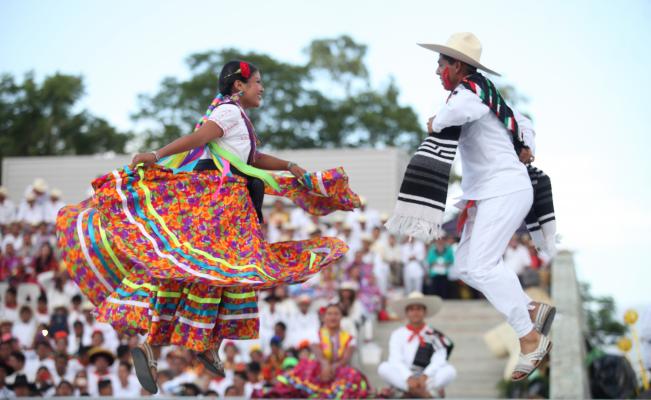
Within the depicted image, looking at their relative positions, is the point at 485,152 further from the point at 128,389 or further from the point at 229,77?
the point at 128,389

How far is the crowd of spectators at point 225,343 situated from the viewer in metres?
10.0

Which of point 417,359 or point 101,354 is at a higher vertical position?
point 417,359

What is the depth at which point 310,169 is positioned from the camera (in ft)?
61.3

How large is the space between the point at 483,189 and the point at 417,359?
10.9ft

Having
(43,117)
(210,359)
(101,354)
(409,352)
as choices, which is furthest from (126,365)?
(43,117)

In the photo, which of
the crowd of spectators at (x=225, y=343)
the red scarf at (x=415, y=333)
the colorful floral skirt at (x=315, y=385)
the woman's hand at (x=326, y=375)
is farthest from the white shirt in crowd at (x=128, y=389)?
the red scarf at (x=415, y=333)

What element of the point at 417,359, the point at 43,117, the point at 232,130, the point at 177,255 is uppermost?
the point at 43,117

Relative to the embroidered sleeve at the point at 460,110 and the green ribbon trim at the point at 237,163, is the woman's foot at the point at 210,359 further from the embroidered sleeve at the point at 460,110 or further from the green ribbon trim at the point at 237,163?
the embroidered sleeve at the point at 460,110

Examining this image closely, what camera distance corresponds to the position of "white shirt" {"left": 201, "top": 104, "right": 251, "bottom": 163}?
575cm

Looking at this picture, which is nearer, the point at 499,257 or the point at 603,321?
the point at 499,257

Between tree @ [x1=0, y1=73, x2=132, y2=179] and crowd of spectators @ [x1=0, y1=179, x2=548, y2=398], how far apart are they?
16.8 metres

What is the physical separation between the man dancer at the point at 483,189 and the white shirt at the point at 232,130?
108cm

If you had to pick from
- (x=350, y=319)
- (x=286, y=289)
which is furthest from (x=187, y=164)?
(x=286, y=289)

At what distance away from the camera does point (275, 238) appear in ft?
45.4
